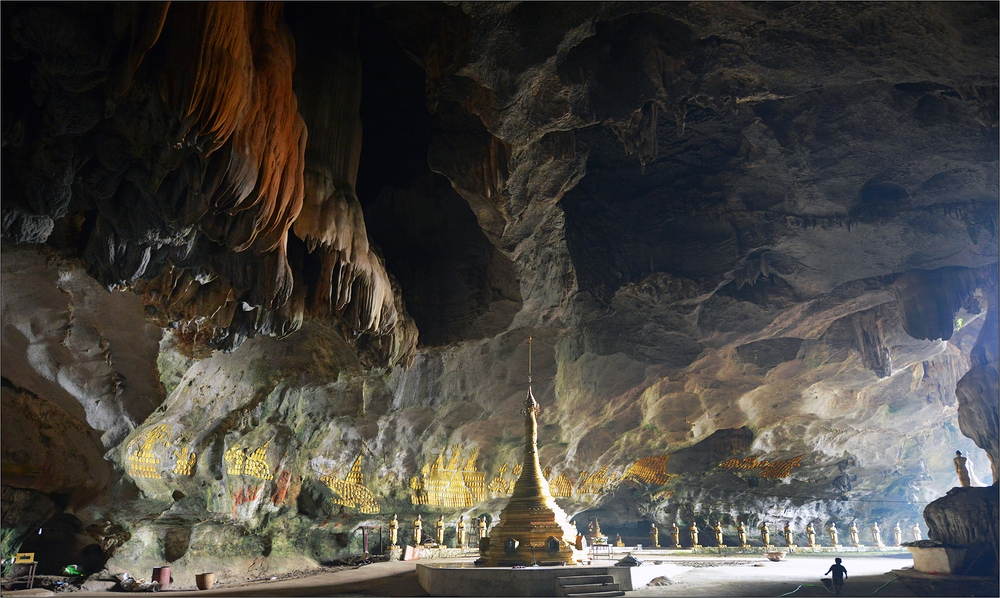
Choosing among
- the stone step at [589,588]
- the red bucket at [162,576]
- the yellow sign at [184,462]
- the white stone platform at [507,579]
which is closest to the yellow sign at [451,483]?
the white stone platform at [507,579]

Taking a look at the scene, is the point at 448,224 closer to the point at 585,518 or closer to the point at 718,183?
the point at 718,183

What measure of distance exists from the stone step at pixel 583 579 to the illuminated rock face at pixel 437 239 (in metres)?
4.82

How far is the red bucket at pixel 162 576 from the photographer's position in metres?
12.1

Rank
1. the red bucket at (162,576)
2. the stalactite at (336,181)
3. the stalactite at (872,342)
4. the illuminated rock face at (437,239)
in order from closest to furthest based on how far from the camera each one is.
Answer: the illuminated rock face at (437,239) → the stalactite at (336,181) → the red bucket at (162,576) → the stalactite at (872,342)

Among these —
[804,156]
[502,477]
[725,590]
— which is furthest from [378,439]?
[804,156]

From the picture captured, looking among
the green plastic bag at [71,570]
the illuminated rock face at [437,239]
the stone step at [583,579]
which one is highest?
the illuminated rock face at [437,239]

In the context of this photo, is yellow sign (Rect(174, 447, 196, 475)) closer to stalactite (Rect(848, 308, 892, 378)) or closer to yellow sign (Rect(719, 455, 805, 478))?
stalactite (Rect(848, 308, 892, 378))

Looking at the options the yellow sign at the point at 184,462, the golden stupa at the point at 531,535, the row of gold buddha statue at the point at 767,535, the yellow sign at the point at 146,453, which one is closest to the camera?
the yellow sign at the point at 146,453

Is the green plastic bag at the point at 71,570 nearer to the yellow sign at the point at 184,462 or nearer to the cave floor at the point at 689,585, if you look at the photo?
the cave floor at the point at 689,585

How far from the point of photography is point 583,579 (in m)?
11.4

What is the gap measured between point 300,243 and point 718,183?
842 centimetres

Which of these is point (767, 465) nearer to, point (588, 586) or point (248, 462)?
point (588, 586)

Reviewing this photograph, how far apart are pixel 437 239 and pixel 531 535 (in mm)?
6398

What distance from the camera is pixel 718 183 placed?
13.5 metres
